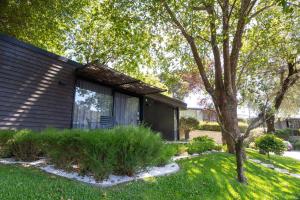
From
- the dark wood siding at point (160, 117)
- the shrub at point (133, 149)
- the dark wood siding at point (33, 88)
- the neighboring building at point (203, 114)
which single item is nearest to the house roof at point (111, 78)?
the dark wood siding at point (33, 88)

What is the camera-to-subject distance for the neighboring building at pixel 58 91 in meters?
6.57

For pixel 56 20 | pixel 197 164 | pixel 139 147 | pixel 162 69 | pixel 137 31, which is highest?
pixel 56 20

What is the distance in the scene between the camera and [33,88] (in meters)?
7.20

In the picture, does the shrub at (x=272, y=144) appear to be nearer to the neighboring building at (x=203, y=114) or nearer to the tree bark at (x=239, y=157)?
the tree bark at (x=239, y=157)

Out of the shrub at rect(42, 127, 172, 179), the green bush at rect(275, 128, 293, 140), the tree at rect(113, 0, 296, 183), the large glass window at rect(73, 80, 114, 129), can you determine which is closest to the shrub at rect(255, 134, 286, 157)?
the tree at rect(113, 0, 296, 183)

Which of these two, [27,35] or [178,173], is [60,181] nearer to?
[178,173]

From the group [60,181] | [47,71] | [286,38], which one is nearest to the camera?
[60,181]

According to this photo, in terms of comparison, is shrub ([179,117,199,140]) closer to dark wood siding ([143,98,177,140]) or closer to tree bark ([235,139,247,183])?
dark wood siding ([143,98,177,140])

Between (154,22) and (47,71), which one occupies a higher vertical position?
(154,22)

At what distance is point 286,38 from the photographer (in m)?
12.5

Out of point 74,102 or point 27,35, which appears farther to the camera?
point 27,35

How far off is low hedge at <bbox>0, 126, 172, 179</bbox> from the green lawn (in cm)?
36

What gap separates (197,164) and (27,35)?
10.5m

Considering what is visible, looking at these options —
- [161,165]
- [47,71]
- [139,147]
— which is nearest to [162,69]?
[47,71]
